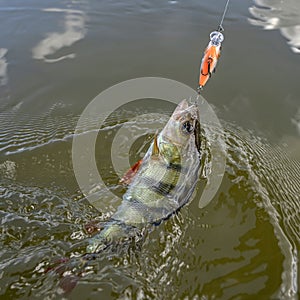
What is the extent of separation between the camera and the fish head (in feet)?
10.0

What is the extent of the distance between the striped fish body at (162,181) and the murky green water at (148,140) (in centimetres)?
23

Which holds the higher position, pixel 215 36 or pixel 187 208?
pixel 215 36

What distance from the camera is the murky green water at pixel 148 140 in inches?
113

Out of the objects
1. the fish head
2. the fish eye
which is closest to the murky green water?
the fish head

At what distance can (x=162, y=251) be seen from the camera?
3049 millimetres

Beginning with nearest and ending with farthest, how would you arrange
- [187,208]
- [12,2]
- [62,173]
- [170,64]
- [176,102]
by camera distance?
[187,208] < [62,173] < [176,102] < [170,64] < [12,2]

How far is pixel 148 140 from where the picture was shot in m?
4.05

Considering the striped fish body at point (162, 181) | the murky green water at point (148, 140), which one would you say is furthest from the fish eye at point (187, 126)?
the murky green water at point (148, 140)

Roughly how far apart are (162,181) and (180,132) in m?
0.48

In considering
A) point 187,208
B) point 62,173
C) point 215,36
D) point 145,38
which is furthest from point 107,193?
point 145,38

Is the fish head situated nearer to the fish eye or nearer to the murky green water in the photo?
the fish eye

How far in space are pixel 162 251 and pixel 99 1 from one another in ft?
15.2

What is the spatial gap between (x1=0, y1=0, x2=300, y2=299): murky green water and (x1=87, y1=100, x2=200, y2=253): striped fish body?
23cm

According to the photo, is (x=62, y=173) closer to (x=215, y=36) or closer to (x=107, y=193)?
(x=107, y=193)
